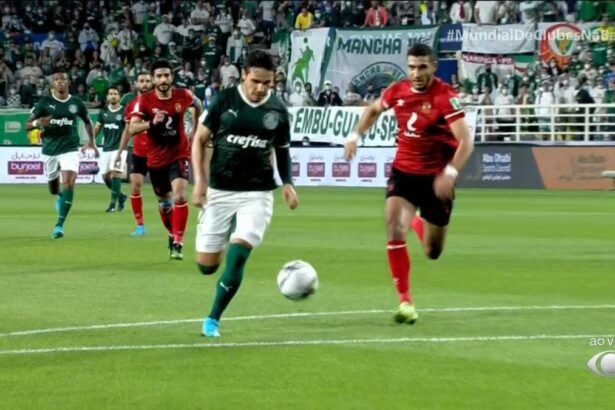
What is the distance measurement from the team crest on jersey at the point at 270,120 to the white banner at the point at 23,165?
3223cm

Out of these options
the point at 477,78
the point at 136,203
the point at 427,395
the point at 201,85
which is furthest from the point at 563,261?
the point at 201,85

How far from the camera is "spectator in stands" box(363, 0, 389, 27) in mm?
42688

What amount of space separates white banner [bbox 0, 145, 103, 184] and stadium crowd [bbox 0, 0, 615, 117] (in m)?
2.31

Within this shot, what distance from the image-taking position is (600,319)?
11430 mm

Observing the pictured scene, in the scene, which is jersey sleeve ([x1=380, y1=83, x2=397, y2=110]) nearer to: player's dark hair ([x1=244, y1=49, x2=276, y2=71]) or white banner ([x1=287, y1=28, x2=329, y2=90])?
player's dark hair ([x1=244, y1=49, x2=276, y2=71])

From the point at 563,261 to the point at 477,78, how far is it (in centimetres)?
2315

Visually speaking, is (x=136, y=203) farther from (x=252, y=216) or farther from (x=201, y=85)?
(x=201, y=85)

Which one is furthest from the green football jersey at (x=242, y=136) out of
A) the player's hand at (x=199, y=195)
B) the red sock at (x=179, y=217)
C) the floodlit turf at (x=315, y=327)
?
the red sock at (x=179, y=217)

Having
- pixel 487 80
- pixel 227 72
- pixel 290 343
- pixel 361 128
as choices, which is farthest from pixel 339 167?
pixel 290 343

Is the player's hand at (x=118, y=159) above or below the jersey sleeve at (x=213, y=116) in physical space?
below

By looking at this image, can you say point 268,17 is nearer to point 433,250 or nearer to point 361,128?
point 433,250

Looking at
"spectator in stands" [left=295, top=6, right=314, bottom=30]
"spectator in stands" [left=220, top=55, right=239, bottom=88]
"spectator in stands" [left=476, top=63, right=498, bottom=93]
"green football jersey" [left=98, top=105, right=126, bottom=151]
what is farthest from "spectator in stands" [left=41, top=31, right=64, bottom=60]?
"green football jersey" [left=98, top=105, right=126, bottom=151]

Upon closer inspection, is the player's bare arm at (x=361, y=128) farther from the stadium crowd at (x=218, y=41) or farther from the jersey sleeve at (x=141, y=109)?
the stadium crowd at (x=218, y=41)

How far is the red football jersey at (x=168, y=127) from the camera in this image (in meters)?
18.0
